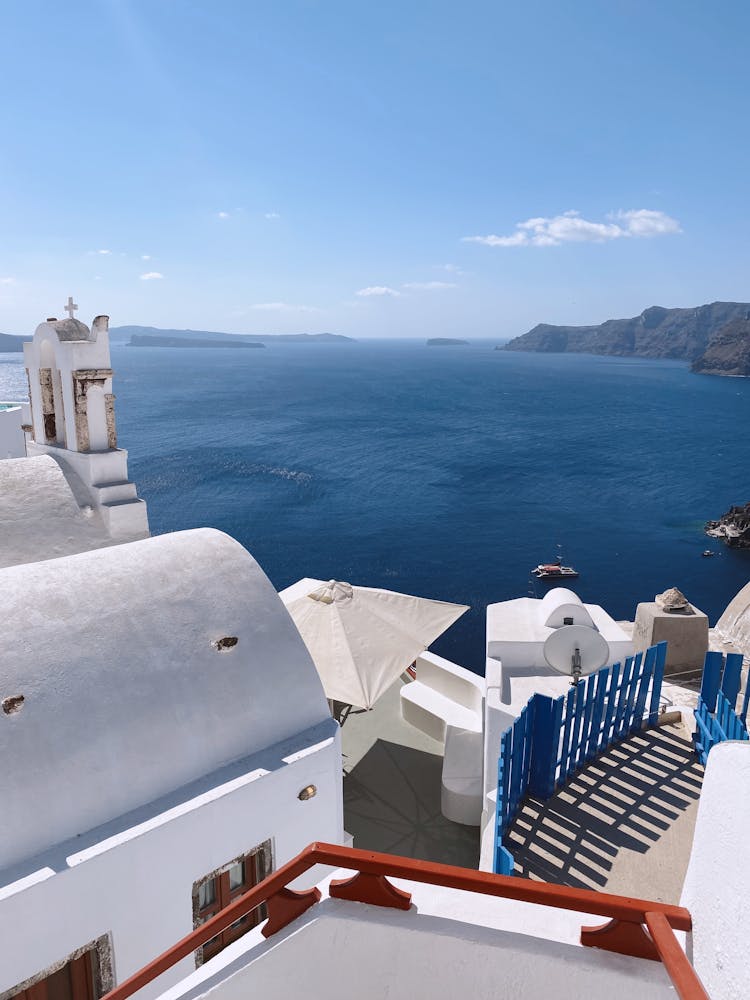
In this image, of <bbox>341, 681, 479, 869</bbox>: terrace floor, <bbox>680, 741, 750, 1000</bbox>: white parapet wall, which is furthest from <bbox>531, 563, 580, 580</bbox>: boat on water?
<bbox>680, 741, 750, 1000</bbox>: white parapet wall

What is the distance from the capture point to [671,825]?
7938mm

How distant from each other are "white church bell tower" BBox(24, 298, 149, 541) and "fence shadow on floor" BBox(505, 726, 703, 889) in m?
8.85

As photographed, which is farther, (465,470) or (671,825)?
(465,470)

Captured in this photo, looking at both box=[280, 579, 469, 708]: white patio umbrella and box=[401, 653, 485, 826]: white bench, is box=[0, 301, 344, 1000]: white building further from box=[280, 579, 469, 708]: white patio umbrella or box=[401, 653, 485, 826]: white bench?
box=[401, 653, 485, 826]: white bench

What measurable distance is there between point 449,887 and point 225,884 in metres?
6.93

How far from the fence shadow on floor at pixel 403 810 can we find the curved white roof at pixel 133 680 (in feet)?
20.7

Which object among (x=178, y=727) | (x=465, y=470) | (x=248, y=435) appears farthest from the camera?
(x=248, y=435)

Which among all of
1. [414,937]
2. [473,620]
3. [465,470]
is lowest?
[473,620]

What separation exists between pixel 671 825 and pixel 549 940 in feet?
19.7

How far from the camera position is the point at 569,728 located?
343 inches

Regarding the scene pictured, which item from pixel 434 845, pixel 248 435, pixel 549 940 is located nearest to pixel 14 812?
pixel 549 940

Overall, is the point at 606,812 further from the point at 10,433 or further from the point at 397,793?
the point at 10,433

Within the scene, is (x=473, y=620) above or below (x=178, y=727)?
below

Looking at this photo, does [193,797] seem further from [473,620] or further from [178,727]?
[473,620]
